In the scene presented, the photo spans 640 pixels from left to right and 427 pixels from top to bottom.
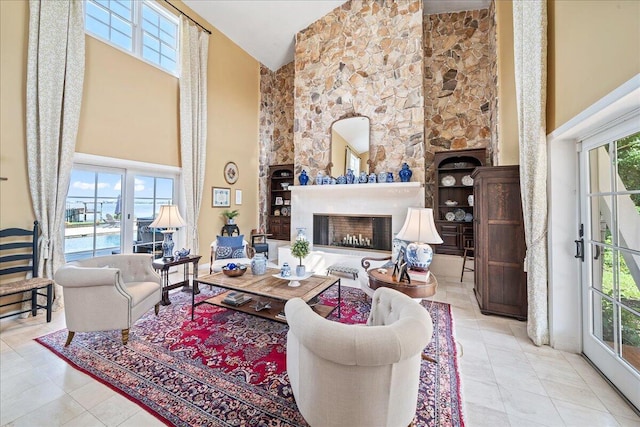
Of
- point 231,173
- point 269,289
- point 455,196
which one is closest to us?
point 269,289

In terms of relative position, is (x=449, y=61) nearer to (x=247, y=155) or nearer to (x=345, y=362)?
(x=247, y=155)

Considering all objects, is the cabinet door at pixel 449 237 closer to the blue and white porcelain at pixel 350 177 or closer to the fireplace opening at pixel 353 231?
the fireplace opening at pixel 353 231

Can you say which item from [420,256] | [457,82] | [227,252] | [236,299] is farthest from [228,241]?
[457,82]

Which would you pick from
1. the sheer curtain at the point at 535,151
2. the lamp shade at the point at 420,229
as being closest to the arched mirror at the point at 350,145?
the lamp shade at the point at 420,229

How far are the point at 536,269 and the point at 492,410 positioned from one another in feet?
4.85

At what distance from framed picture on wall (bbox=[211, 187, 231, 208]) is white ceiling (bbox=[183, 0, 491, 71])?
3.57m

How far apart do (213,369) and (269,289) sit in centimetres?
82

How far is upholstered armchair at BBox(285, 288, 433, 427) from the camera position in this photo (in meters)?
1.15

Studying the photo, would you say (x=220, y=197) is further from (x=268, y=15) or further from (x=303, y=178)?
(x=268, y=15)

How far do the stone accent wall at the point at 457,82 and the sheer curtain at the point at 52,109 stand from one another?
5802 millimetres

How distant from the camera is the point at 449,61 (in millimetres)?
5059

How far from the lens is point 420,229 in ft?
8.24

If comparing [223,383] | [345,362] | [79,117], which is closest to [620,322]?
[345,362]

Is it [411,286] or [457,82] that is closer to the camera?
[411,286]
